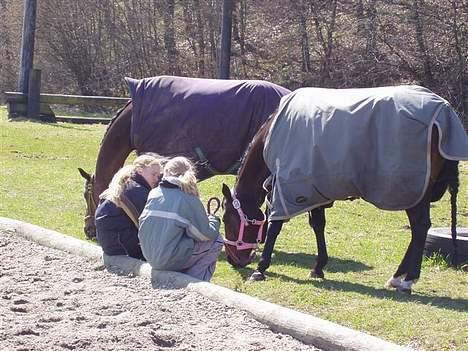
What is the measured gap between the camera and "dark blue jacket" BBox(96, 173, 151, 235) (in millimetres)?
7621

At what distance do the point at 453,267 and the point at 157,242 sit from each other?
2.97 metres

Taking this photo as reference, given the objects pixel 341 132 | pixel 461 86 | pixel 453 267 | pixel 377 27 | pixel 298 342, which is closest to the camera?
pixel 298 342

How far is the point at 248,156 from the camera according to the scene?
869cm

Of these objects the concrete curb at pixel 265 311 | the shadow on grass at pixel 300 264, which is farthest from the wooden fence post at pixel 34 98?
the concrete curb at pixel 265 311

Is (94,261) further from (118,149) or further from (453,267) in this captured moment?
(453,267)

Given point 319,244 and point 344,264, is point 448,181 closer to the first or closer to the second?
point 319,244

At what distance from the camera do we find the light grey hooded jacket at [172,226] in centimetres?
701

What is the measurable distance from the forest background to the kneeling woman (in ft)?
45.7

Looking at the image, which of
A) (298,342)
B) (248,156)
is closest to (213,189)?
(248,156)

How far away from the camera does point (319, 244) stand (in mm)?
8484

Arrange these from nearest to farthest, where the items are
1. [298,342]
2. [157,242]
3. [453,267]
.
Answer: [298,342] → [157,242] → [453,267]

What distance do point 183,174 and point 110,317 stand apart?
141 centimetres

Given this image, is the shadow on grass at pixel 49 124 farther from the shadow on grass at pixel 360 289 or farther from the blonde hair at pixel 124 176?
the blonde hair at pixel 124 176

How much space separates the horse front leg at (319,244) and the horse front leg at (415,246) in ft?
2.33
